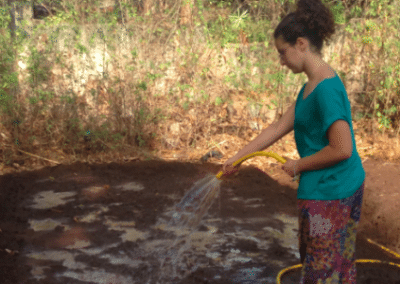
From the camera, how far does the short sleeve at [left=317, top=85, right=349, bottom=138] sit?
6.73ft

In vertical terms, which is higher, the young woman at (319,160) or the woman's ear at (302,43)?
the woman's ear at (302,43)

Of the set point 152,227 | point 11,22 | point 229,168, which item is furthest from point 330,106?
point 11,22

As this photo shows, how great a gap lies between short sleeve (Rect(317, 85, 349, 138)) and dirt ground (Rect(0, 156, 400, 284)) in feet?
7.41

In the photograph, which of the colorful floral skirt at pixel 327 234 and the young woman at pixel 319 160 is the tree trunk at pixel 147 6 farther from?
the colorful floral skirt at pixel 327 234

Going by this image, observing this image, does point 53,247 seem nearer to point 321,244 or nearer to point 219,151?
point 321,244

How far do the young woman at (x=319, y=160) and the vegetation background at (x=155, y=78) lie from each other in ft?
16.2

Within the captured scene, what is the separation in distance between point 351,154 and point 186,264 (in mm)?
2521

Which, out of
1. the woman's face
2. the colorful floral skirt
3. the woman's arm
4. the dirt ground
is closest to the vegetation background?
the dirt ground

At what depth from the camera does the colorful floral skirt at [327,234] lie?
2.21 meters

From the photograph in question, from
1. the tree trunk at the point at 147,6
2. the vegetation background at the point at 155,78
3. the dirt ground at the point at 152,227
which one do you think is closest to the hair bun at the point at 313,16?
the dirt ground at the point at 152,227

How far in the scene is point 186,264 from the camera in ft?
13.8

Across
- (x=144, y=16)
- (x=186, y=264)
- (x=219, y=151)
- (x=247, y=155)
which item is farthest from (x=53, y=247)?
(x=144, y=16)

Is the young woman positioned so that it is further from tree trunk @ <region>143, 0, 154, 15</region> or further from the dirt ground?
tree trunk @ <region>143, 0, 154, 15</region>

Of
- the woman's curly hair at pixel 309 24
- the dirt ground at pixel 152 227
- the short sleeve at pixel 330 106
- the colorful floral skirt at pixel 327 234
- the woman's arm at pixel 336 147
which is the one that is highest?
the woman's curly hair at pixel 309 24
